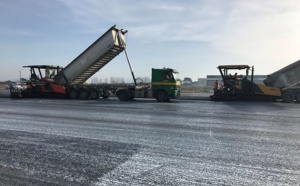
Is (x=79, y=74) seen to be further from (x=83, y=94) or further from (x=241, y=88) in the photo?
(x=241, y=88)

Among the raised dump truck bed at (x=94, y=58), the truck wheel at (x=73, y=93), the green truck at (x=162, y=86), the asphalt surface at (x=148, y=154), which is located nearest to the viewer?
the asphalt surface at (x=148, y=154)

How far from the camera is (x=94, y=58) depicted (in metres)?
21.7

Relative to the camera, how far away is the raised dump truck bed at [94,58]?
20953 mm

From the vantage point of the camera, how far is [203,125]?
32.2 ft

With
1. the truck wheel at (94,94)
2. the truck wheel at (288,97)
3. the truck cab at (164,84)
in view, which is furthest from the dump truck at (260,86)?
the truck wheel at (94,94)

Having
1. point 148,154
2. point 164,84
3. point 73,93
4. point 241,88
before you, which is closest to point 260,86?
point 241,88

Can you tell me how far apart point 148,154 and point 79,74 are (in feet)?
59.3

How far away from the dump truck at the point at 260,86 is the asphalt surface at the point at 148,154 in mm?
11862

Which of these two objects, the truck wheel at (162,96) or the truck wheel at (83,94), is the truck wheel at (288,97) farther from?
the truck wheel at (83,94)

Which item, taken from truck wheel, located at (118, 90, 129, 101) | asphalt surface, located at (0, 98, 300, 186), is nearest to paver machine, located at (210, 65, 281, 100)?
truck wheel, located at (118, 90, 129, 101)

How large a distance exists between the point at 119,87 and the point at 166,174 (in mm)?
18892

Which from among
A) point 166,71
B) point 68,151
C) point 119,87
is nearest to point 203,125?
point 68,151

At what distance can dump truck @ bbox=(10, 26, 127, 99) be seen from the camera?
21.2 meters

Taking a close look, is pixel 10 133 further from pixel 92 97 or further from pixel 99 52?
pixel 92 97
